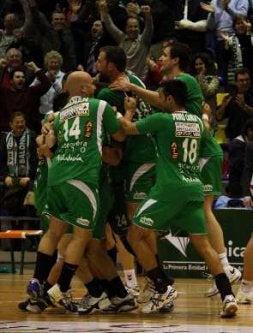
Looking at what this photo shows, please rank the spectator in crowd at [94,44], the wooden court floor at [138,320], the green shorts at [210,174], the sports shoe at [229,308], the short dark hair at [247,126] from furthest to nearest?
the spectator in crowd at [94,44] < the short dark hair at [247,126] < the green shorts at [210,174] < the sports shoe at [229,308] < the wooden court floor at [138,320]

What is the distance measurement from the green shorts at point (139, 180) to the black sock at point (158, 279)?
77 centimetres

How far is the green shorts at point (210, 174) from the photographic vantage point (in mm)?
12219

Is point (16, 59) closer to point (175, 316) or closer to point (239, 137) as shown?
point (239, 137)

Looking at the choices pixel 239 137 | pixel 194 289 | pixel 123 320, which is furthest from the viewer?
pixel 239 137

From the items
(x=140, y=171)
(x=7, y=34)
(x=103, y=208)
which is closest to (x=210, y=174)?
(x=140, y=171)

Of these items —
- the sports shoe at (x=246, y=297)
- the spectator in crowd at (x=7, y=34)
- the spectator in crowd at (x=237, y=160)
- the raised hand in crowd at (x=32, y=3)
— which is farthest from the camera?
the spectator in crowd at (x=7, y=34)

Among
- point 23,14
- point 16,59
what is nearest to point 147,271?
point 16,59

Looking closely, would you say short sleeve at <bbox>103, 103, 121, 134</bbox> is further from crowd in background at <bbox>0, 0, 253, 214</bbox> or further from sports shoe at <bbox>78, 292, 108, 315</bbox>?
crowd in background at <bbox>0, 0, 253, 214</bbox>

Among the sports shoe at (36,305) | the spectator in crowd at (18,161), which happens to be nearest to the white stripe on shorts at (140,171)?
the sports shoe at (36,305)

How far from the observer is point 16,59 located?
1950 centimetres

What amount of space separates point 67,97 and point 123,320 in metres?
2.45

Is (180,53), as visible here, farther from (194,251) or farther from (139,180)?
(194,251)

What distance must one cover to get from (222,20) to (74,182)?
33.8ft

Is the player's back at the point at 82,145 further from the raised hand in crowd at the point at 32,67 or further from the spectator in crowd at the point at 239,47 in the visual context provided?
the spectator in crowd at the point at 239,47
